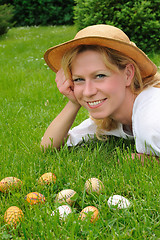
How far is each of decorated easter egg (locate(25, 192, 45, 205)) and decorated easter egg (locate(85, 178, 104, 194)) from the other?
32 centimetres

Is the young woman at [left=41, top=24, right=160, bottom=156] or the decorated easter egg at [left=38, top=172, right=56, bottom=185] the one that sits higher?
the young woman at [left=41, top=24, right=160, bottom=156]

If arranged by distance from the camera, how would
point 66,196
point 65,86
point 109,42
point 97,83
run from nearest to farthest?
1. point 66,196
2. point 109,42
3. point 97,83
4. point 65,86

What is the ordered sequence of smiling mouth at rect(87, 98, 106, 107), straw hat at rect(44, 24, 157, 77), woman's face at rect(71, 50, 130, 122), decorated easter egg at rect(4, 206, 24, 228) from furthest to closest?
smiling mouth at rect(87, 98, 106, 107) < woman's face at rect(71, 50, 130, 122) < straw hat at rect(44, 24, 157, 77) < decorated easter egg at rect(4, 206, 24, 228)

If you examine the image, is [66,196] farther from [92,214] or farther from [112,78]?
[112,78]

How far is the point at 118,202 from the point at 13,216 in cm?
65

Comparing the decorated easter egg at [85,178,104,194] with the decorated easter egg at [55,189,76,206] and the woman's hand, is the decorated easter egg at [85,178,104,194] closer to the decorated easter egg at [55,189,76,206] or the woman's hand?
the decorated easter egg at [55,189,76,206]

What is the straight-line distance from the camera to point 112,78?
7.73ft

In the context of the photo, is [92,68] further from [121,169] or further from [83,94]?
[121,169]

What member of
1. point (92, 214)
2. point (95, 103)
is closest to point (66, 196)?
point (92, 214)

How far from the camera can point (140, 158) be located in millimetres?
2428

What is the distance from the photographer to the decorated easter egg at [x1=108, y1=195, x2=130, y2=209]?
1.87 m

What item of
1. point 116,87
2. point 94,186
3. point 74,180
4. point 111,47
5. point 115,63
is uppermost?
point 111,47

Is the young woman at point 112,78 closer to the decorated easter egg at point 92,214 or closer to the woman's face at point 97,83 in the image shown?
the woman's face at point 97,83

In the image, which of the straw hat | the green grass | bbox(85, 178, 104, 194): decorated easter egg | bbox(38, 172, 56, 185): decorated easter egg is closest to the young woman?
the straw hat
